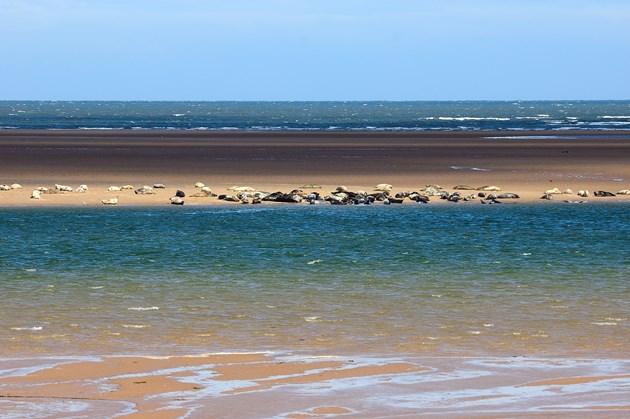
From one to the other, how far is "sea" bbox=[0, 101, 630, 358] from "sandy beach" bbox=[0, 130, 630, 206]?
22.4ft

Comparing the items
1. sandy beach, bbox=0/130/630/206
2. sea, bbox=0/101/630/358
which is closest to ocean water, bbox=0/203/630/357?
sea, bbox=0/101/630/358

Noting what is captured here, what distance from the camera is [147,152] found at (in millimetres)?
60031

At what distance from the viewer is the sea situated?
13.4 m

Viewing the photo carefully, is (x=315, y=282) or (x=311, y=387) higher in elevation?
(x=315, y=282)

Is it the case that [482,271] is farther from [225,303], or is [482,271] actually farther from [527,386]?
[527,386]

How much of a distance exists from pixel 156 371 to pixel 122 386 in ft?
2.51

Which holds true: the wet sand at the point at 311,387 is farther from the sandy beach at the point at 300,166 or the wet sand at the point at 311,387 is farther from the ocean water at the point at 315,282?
the sandy beach at the point at 300,166

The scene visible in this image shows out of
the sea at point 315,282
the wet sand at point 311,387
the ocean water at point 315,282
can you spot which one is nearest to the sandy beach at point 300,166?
the sea at point 315,282

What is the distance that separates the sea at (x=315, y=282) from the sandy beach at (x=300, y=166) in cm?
684

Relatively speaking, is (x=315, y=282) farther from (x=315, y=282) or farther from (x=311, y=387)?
(x=311, y=387)

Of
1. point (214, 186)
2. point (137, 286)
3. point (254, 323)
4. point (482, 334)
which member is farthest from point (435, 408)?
point (214, 186)

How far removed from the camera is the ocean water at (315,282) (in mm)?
13398

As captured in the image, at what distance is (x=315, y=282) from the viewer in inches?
726

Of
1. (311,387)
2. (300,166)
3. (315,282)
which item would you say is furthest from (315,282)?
(300,166)
